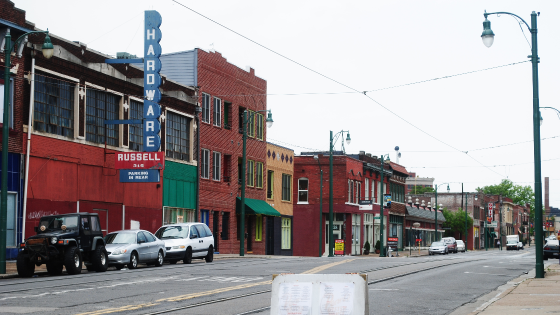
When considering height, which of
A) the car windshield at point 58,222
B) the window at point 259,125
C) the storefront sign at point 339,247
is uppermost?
the window at point 259,125

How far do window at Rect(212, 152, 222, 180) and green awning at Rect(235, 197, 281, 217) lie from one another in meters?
3.04

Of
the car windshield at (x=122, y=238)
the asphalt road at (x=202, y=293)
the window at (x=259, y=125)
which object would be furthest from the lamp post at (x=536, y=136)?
the window at (x=259, y=125)

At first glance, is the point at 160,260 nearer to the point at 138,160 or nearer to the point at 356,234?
the point at 138,160

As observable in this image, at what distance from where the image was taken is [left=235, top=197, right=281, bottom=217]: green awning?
4872 centimetres

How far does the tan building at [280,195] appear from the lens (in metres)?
54.8

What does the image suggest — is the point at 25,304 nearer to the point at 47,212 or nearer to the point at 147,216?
the point at 47,212

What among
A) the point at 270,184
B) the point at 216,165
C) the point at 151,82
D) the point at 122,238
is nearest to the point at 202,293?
the point at 122,238

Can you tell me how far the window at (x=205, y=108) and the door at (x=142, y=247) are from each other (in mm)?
17861

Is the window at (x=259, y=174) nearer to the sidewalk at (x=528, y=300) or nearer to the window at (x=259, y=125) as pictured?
the window at (x=259, y=125)

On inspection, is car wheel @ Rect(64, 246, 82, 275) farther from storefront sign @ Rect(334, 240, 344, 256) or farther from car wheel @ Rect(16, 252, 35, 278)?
storefront sign @ Rect(334, 240, 344, 256)

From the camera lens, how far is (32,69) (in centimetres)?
2975

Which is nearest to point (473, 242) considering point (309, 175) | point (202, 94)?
point (309, 175)

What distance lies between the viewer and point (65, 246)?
2317 cm

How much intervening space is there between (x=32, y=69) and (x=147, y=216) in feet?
37.8
